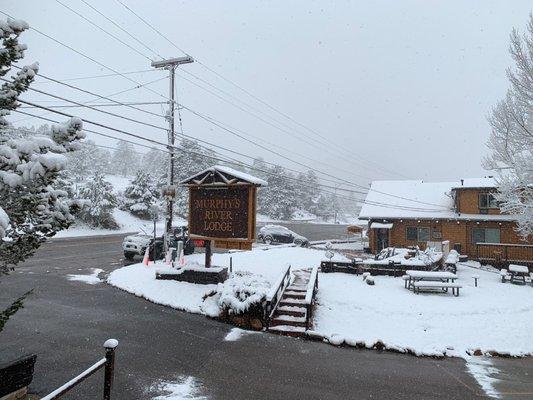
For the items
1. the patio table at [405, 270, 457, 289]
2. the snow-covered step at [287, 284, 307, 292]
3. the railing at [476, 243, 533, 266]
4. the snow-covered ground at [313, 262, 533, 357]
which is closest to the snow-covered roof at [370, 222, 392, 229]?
the railing at [476, 243, 533, 266]

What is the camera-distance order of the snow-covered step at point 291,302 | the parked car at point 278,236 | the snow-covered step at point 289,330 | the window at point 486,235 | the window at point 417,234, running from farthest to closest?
1. the parked car at point 278,236
2. the window at point 417,234
3. the window at point 486,235
4. the snow-covered step at point 291,302
5. the snow-covered step at point 289,330

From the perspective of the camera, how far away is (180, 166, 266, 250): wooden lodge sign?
13.9 m

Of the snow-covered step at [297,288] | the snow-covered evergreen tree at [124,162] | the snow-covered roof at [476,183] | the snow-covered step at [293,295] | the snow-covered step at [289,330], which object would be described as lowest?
the snow-covered step at [289,330]

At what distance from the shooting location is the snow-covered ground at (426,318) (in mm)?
10398

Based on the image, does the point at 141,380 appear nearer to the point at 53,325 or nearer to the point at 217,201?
the point at 53,325

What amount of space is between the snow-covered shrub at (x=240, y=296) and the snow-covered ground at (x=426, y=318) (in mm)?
1950

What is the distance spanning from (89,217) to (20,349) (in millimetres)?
35989

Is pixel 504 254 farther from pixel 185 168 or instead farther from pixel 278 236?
pixel 185 168

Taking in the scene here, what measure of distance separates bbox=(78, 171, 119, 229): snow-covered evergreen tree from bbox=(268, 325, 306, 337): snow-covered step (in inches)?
1361

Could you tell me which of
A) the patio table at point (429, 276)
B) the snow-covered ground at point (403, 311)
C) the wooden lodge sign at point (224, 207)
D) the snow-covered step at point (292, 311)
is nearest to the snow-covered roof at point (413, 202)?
the snow-covered ground at point (403, 311)

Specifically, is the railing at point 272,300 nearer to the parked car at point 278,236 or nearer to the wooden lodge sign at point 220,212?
the wooden lodge sign at point 220,212

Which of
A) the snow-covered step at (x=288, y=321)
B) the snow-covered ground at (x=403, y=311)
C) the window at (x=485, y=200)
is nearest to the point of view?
the snow-covered ground at (x=403, y=311)

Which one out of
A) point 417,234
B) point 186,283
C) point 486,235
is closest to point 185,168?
point 417,234

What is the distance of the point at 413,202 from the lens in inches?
1300
